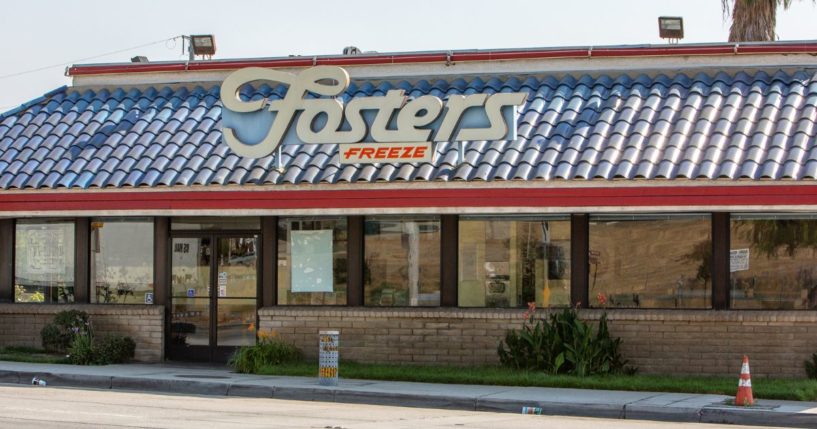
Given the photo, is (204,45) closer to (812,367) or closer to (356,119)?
(356,119)

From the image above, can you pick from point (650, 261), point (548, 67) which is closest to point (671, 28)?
point (548, 67)

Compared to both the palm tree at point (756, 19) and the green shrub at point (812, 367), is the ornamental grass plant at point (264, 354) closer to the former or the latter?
the green shrub at point (812, 367)

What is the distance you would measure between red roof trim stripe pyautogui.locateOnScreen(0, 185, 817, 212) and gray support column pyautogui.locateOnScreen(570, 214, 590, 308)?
3.47 ft

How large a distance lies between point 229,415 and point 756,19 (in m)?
19.9

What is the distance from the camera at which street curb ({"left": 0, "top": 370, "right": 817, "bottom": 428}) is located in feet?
52.6

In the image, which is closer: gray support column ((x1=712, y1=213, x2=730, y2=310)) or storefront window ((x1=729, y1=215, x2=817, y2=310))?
storefront window ((x1=729, y1=215, x2=817, y2=310))

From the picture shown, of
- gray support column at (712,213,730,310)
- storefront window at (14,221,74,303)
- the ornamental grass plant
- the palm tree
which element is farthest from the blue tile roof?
the palm tree

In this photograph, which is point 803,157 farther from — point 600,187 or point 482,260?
point 482,260

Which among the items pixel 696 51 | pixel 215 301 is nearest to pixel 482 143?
pixel 696 51

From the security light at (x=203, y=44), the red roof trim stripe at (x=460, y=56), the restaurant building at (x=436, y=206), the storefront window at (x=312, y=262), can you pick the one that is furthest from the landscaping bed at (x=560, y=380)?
the security light at (x=203, y=44)

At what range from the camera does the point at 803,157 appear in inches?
761

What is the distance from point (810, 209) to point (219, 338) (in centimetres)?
1050

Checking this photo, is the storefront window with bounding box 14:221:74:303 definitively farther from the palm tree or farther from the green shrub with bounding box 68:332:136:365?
the palm tree

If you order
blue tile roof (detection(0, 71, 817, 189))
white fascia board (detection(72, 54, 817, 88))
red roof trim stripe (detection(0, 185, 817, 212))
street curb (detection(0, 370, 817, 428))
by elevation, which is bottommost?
street curb (detection(0, 370, 817, 428))
